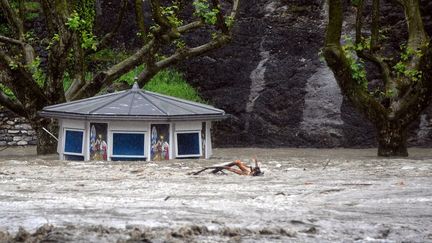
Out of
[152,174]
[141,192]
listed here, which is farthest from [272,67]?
[141,192]

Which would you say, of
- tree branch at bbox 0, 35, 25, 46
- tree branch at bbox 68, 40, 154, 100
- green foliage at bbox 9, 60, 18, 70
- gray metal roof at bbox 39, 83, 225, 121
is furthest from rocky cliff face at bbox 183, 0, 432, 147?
gray metal roof at bbox 39, 83, 225, 121

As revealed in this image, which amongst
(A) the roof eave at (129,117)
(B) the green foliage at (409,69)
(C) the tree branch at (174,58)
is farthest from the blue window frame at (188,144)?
(C) the tree branch at (174,58)

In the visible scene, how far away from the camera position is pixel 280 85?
27.1 m

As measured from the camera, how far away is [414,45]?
18.0 m

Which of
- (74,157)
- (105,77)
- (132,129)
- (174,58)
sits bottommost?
(74,157)

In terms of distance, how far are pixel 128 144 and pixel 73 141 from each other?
3.38ft

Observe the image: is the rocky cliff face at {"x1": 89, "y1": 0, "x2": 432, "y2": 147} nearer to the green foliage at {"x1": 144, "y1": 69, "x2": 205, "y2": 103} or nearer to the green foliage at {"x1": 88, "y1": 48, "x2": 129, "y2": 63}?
the green foliage at {"x1": 144, "y1": 69, "x2": 205, "y2": 103}

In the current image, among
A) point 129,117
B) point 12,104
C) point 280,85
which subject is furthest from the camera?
point 280,85

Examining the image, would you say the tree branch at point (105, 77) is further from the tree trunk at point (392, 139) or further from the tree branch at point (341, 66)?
the tree trunk at point (392, 139)

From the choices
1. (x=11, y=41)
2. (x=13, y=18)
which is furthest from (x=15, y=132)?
(x=11, y=41)

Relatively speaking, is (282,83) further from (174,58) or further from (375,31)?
(375,31)

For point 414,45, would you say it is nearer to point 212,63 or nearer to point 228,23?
point 228,23

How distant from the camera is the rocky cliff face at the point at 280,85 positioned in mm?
26141

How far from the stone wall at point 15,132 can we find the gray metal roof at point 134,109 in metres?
11.4
